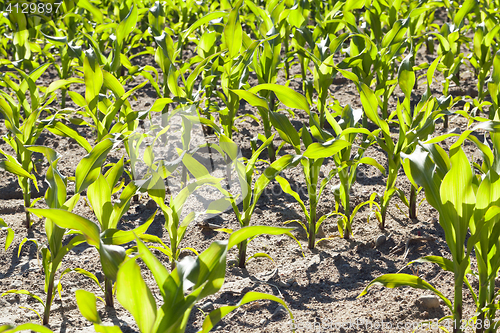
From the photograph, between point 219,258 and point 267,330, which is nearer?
point 219,258

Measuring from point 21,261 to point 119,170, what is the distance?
Answer: 2.38 feet

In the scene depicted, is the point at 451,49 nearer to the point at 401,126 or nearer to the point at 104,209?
the point at 401,126

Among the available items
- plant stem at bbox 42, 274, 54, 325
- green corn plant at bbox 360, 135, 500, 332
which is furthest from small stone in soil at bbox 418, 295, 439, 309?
plant stem at bbox 42, 274, 54, 325

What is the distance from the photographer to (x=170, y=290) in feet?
3.60

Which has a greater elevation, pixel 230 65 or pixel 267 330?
pixel 230 65

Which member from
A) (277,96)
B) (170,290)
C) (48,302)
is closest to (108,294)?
(48,302)

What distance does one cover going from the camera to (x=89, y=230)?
3.87 ft

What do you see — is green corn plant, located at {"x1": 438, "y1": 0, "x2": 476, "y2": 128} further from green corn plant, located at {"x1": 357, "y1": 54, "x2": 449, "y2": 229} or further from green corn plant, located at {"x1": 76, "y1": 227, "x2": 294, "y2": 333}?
green corn plant, located at {"x1": 76, "y1": 227, "x2": 294, "y2": 333}

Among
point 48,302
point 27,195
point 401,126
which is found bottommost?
point 48,302

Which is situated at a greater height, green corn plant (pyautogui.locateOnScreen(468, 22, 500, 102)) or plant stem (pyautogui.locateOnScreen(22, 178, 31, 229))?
green corn plant (pyautogui.locateOnScreen(468, 22, 500, 102))

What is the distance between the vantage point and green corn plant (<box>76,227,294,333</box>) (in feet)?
3.53

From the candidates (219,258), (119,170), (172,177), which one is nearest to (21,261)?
(119,170)

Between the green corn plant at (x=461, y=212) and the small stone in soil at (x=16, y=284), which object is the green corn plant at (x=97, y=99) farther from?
the green corn plant at (x=461, y=212)

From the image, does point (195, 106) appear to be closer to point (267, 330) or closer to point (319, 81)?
point (319, 81)
